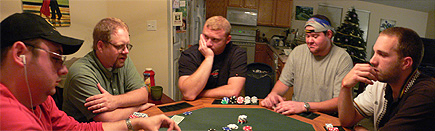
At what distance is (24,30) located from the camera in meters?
0.83

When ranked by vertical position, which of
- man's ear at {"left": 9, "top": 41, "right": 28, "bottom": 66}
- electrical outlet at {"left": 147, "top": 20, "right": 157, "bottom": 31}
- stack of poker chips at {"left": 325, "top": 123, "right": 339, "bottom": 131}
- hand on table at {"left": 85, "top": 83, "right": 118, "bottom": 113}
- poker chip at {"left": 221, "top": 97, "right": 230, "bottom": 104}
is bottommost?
stack of poker chips at {"left": 325, "top": 123, "right": 339, "bottom": 131}

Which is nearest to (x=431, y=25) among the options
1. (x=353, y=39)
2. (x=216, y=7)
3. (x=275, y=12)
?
(x=353, y=39)

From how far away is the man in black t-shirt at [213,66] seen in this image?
2.09 metres

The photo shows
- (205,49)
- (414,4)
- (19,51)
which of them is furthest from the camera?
(414,4)

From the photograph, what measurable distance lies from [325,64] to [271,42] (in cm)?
509

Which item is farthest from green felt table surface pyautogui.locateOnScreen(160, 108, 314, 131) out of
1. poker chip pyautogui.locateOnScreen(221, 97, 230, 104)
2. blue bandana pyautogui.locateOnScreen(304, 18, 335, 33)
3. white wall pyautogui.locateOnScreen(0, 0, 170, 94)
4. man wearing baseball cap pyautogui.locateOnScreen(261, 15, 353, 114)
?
white wall pyautogui.locateOnScreen(0, 0, 170, 94)

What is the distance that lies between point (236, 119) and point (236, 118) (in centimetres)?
2

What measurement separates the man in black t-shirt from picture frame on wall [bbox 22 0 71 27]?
1228 millimetres

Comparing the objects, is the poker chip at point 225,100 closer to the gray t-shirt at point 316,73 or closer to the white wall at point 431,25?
the gray t-shirt at point 316,73

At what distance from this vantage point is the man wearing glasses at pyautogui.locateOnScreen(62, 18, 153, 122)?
164 centimetres

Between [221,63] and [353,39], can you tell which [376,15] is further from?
[221,63]

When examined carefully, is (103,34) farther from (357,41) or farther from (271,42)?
(357,41)

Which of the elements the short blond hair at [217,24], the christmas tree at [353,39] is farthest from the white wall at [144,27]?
the christmas tree at [353,39]

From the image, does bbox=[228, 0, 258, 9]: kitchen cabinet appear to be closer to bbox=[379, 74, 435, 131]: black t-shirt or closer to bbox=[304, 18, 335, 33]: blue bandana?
bbox=[304, 18, 335, 33]: blue bandana
